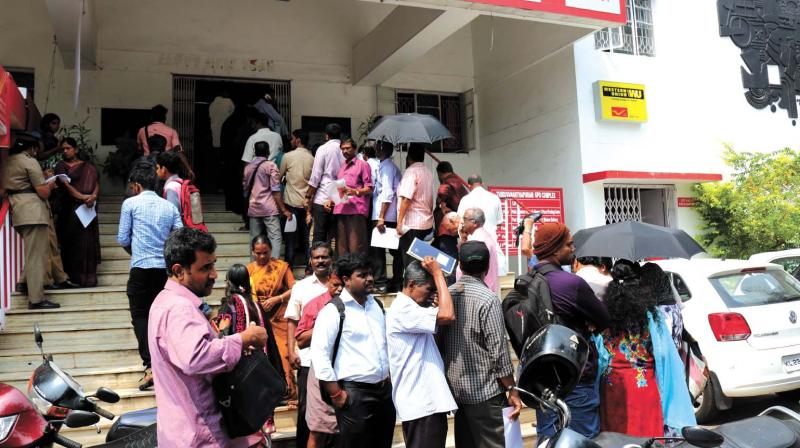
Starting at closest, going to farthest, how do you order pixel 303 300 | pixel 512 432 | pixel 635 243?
pixel 512 432 < pixel 635 243 < pixel 303 300

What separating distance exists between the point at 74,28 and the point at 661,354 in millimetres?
7962

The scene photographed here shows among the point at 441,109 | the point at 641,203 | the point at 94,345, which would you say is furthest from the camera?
the point at 441,109

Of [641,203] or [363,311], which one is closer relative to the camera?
[363,311]

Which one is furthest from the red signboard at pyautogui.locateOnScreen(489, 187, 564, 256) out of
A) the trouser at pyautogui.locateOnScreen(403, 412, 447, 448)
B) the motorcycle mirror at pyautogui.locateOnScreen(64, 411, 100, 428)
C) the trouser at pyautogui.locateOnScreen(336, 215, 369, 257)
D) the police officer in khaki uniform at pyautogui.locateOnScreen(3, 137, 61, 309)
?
the motorcycle mirror at pyautogui.locateOnScreen(64, 411, 100, 428)

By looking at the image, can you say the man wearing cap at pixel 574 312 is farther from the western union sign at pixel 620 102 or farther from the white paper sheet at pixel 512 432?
the western union sign at pixel 620 102

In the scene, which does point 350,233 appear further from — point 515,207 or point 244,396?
point 244,396

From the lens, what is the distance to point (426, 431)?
3.56 metres

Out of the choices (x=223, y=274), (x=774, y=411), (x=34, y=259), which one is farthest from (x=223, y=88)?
(x=774, y=411)

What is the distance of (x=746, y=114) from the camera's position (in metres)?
11.2

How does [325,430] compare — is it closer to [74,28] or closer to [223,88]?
[74,28]

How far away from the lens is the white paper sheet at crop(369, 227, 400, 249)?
668cm

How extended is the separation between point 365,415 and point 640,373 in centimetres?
163

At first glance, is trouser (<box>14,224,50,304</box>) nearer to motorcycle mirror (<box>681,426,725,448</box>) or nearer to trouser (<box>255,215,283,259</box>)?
trouser (<box>255,215,283,259</box>)

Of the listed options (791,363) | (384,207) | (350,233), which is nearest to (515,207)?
(384,207)
